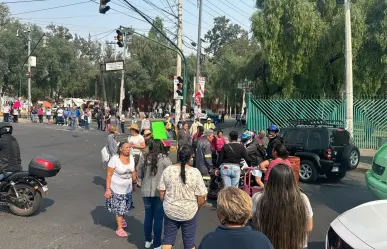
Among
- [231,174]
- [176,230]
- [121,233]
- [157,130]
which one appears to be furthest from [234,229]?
[157,130]

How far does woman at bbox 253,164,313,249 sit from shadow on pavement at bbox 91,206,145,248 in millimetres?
2857

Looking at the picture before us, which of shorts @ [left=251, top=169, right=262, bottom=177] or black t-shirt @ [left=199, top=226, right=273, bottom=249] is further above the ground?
black t-shirt @ [left=199, top=226, right=273, bottom=249]

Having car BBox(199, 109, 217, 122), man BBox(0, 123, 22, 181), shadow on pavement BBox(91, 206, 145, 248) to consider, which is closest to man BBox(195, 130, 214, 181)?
shadow on pavement BBox(91, 206, 145, 248)

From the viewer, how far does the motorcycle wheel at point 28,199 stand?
7141 mm

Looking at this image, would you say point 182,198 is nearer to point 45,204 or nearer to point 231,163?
point 231,163

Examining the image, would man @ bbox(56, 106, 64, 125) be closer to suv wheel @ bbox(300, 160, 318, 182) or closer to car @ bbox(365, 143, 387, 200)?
suv wheel @ bbox(300, 160, 318, 182)

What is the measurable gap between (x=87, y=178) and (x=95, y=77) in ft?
168

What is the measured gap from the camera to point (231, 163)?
7.71 meters

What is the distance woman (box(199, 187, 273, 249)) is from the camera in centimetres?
250

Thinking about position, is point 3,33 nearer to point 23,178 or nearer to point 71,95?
point 71,95

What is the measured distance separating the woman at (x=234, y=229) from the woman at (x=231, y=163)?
16.0 ft

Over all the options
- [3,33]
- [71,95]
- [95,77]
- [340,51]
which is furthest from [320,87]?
[71,95]

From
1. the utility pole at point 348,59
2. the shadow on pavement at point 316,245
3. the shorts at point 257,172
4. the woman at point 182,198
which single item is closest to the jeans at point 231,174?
the shorts at point 257,172

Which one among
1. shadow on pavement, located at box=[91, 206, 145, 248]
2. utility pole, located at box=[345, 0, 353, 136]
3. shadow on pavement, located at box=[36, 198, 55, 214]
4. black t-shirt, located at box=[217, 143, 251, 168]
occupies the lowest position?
shadow on pavement, located at box=[91, 206, 145, 248]
